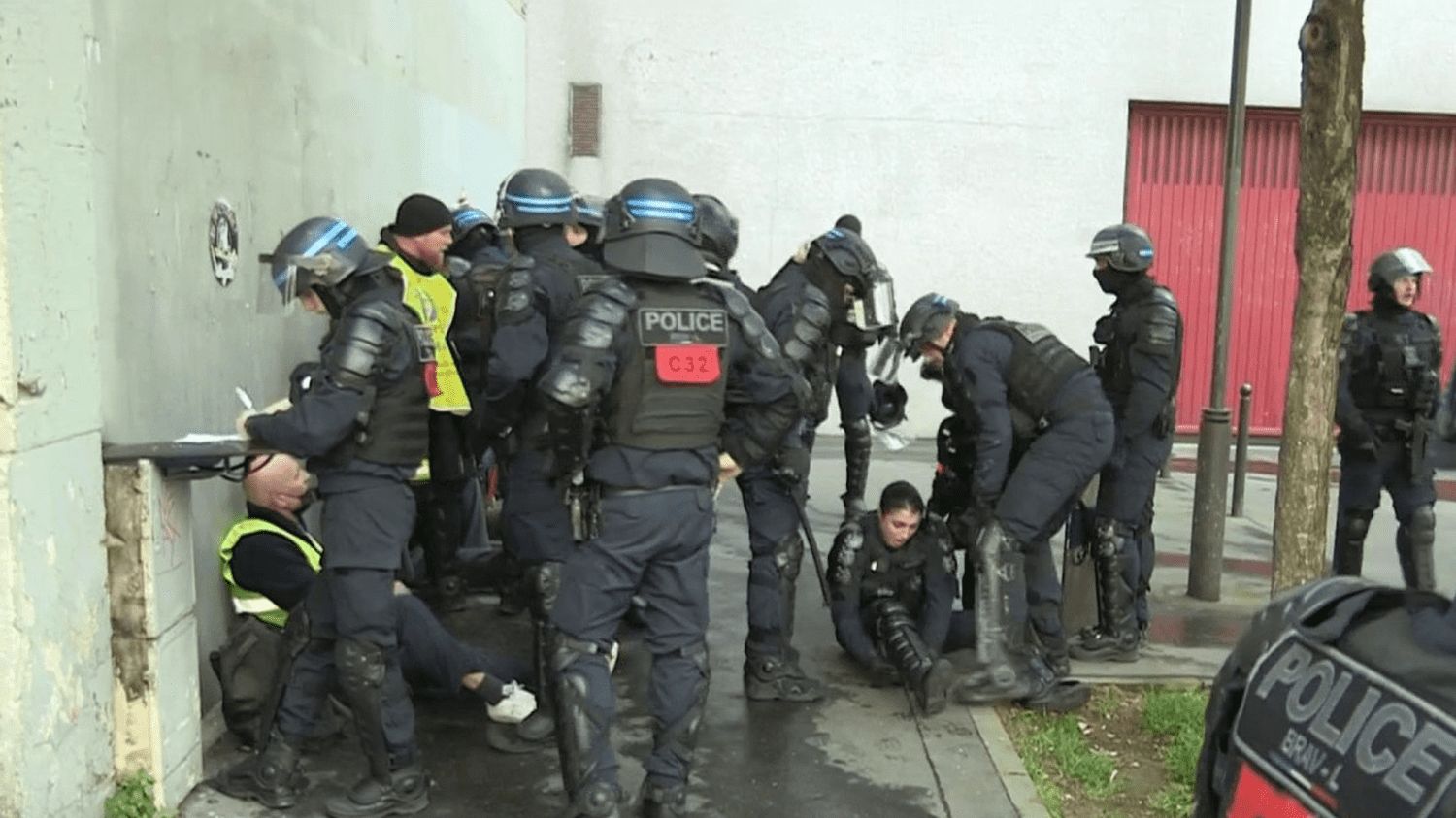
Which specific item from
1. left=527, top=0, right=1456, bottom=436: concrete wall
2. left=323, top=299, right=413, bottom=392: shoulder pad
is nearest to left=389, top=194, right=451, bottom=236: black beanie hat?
left=323, top=299, right=413, bottom=392: shoulder pad

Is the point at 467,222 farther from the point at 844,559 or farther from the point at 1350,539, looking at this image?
the point at 1350,539

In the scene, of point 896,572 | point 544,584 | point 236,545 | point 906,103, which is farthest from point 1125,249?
point 906,103

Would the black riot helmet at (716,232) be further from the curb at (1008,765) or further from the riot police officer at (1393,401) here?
the riot police officer at (1393,401)

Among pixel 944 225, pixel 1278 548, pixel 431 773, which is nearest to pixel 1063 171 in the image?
pixel 944 225

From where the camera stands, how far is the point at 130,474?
3.86 m

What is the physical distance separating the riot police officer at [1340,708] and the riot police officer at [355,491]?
2.71 m

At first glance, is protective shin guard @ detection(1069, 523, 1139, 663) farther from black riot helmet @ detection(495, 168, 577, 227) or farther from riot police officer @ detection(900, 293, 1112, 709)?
black riot helmet @ detection(495, 168, 577, 227)

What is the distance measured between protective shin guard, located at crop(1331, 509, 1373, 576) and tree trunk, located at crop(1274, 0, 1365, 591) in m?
2.18

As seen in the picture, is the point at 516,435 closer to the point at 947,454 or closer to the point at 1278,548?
the point at 947,454

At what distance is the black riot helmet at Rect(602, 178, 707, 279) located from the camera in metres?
4.09

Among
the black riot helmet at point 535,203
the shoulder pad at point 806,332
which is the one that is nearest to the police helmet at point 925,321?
the shoulder pad at point 806,332

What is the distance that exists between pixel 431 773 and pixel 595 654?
1008mm

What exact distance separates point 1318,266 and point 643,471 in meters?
2.70

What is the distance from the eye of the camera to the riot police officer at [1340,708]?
5.65 ft
